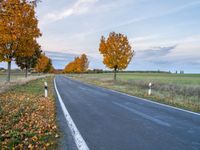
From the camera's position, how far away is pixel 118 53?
4084 cm

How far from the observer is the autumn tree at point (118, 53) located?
40625 millimetres

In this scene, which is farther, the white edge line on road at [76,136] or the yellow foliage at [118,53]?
the yellow foliage at [118,53]

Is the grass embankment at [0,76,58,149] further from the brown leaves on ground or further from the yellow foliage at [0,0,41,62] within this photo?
the yellow foliage at [0,0,41,62]

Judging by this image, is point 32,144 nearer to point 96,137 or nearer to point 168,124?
point 96,137

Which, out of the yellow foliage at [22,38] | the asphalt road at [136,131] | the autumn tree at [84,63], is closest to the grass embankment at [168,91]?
the asphalt road at [136,131]

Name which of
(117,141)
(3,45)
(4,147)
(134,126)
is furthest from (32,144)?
(3,45)

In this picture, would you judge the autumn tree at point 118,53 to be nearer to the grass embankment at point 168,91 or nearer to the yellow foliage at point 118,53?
the yellow foliage at point 118,53

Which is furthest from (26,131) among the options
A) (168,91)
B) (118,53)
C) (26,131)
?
(118,53)

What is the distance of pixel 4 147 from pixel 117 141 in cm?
274

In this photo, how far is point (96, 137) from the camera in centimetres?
655

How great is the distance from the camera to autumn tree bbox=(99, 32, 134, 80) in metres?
40.6

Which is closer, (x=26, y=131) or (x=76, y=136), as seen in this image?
(x=76, y=136)

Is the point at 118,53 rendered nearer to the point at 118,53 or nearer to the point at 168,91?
the point at 118,53

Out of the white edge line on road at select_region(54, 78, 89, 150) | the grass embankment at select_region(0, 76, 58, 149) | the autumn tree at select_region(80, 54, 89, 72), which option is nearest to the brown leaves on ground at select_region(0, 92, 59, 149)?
the grass embankment at select_region(0, 76, 58, 149)
